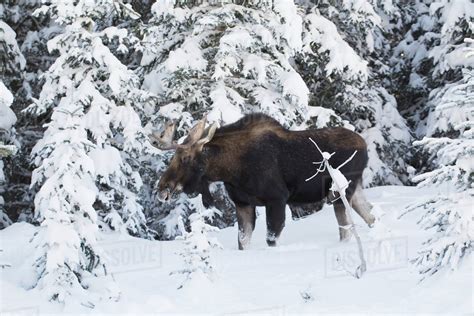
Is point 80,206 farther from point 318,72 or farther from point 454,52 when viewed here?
point 454,52

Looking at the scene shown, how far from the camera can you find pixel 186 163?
10.4 meters

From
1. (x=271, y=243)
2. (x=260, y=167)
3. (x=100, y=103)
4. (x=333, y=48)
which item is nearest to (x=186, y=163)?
(x=260, y=167)

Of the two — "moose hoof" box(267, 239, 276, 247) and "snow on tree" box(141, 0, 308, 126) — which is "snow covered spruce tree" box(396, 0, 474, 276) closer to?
"moose hoof" box(267, 239, 276, 247)

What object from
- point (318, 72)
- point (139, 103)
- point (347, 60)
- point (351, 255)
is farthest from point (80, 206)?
point (318, 72)

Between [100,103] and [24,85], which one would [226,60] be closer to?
[100,103]

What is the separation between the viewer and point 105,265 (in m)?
7.43

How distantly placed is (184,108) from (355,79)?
3866 mm

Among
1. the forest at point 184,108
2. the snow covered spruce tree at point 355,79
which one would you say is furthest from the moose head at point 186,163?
the snow covered spruce tree at point 355,79

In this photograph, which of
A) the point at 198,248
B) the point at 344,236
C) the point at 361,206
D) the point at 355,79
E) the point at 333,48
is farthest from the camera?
the point at 355,79

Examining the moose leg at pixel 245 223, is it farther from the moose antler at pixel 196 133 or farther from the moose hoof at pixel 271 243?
the moose antler at pixel 196 133

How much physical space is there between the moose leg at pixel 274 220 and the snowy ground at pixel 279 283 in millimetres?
564

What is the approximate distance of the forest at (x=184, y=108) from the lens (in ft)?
21.7

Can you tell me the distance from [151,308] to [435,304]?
2336 millimetres

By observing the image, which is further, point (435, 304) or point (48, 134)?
point (48, 134)
